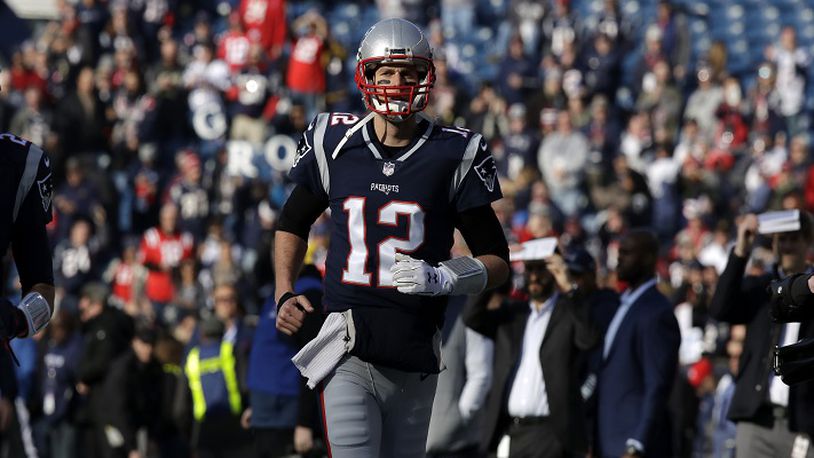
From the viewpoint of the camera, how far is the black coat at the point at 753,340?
648 cm

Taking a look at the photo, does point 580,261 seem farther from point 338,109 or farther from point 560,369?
point 338,109

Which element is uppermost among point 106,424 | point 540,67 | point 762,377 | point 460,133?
point 540,67

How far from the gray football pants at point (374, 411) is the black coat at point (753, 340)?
206cm

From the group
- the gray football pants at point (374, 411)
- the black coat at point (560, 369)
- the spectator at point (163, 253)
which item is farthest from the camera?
the spectator at point (163, 253)

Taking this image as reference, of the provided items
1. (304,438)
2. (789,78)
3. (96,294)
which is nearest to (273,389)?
(304,438)

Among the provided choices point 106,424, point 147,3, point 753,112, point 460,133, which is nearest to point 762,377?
point 460,133

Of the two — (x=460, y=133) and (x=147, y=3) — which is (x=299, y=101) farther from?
(x=460, y=133)

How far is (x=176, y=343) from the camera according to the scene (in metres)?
11.4

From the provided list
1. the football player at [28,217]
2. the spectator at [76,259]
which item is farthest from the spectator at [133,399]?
the football player at [28,217]

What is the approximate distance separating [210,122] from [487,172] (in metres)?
12.2

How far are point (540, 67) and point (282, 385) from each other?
32.2 ft

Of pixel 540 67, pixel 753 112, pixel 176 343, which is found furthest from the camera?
pixel 540 67

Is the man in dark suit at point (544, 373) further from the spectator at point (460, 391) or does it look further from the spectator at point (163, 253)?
the spectator at point (163, 253)

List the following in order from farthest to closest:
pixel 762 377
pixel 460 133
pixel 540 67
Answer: pixel 540 67 → pixel 762 377 → pixel 460 133
